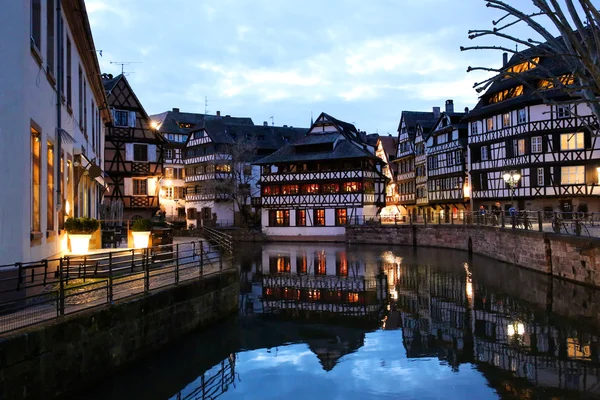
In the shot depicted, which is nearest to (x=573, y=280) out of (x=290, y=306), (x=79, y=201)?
(x=290, y=306)

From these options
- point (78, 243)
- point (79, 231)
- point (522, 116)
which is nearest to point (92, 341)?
point (79, 231)

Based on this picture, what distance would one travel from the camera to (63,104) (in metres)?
14.4

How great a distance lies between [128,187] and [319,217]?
20494 millimetres

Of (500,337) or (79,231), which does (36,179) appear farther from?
(500,337)

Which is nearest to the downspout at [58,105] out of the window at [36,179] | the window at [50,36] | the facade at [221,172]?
the window at [50,36]

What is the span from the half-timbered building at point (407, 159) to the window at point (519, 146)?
18271mm

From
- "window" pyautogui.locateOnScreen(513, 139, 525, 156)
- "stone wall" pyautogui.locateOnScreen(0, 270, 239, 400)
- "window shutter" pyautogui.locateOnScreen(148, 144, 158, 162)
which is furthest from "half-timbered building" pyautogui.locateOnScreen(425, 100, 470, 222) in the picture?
"stone wall" pyautogui.locateOnScreen(0, 270, 239, 400)

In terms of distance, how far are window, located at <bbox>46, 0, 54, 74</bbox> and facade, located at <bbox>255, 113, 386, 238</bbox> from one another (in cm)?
4145

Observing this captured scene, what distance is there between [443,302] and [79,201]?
13037 mm

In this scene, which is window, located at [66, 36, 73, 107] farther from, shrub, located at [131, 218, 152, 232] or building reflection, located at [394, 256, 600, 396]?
building reflection, located at [394, 256, 600, 396]

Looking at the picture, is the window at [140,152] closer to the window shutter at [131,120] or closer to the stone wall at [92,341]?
the window shutter at [131,120]

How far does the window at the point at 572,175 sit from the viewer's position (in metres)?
40.5

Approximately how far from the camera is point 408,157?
6506 centimetres

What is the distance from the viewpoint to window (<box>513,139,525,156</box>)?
A: 43344mm
